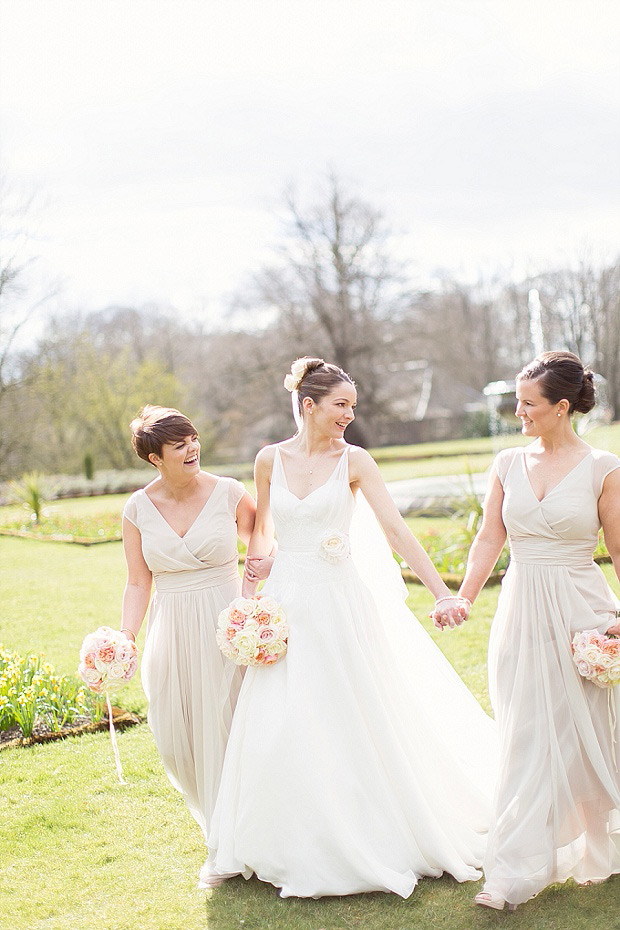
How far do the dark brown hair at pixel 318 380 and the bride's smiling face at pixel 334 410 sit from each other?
0.8 inches


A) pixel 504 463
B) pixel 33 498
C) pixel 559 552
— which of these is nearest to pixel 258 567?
pixel 504 463

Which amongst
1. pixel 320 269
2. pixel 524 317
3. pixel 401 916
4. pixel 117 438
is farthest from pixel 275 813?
pixel 524 317

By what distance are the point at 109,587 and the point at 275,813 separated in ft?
30.7

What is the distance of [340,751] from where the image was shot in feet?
12.5

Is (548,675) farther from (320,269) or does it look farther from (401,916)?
(320,269)

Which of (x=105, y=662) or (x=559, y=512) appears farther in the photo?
(x=105, y=662)

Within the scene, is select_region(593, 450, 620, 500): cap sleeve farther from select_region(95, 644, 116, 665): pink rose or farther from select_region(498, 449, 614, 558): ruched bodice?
select_region(95, 644, 116, 665): pink rose

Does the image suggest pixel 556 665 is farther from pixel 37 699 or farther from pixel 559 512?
pixel 37 699

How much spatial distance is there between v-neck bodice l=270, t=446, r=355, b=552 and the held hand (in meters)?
0.25

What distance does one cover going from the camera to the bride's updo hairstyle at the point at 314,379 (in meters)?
4.11

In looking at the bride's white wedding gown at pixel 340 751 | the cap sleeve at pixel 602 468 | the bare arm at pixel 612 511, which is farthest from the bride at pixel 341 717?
the cap sleeve at pixel 602 468

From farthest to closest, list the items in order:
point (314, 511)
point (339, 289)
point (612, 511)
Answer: point (339, 289) < point (314, 511) < point (612, 511)

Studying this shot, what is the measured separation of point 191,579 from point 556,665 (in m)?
1.82

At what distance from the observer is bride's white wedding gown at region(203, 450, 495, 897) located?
371cm
